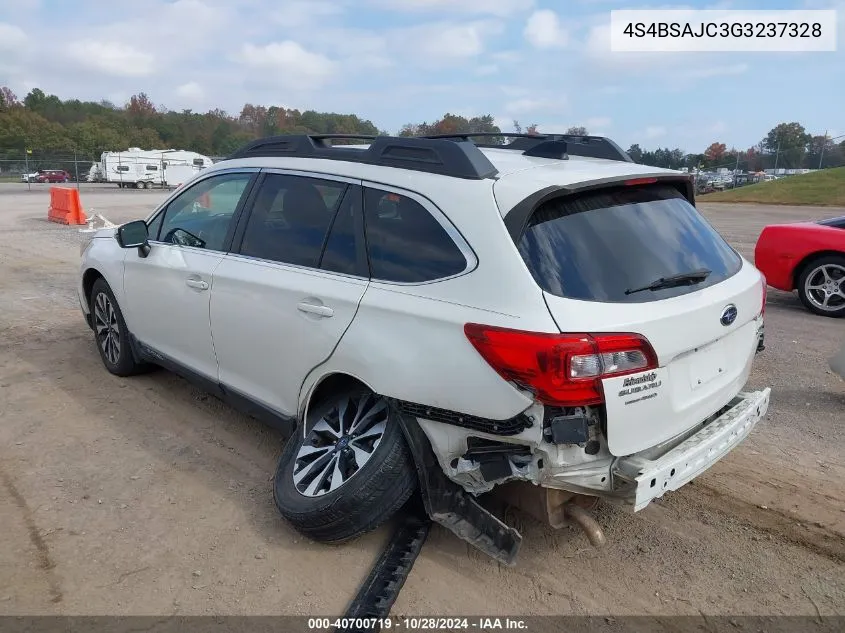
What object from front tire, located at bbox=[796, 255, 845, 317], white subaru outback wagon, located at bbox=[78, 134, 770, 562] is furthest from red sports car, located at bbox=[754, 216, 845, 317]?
white subaru outback wagon, located at bbox=[78, 134, 770, 562]

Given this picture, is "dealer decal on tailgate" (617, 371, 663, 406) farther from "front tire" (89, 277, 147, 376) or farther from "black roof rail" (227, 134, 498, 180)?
"front tire" (89, 277, 147, 376)

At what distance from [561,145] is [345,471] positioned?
1955 mm

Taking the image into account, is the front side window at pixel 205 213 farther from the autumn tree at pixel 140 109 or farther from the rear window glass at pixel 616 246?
the autumn tree at pixel 140 109

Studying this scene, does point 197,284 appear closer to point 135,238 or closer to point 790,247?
point 135,238

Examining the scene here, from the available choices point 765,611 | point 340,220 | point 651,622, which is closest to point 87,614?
point 340,220

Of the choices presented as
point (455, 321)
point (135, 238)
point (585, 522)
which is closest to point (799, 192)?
point (135, 238)

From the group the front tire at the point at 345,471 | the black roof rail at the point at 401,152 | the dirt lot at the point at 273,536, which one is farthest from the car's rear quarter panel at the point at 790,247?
the front tire at the point at 345,471

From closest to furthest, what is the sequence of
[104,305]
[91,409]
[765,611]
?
[765,611] → [91,409] → [104,305]

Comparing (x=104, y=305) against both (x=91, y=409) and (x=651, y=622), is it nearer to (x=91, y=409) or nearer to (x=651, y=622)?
(x=91, y=409)

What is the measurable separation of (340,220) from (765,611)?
8.41 feet

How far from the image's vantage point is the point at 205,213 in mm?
4512

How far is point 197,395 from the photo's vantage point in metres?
5.13

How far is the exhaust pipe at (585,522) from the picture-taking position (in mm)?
2951

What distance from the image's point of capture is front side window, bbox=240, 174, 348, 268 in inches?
139
